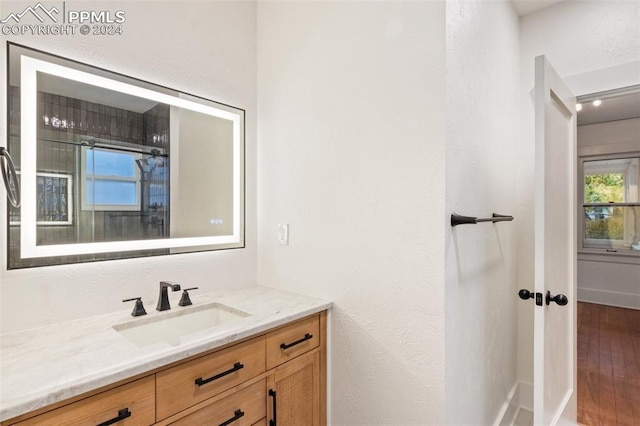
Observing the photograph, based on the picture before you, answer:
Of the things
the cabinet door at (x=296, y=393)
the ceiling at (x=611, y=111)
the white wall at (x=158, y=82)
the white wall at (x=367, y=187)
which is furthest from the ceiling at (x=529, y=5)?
the cabinet door at (x=296, y=393)

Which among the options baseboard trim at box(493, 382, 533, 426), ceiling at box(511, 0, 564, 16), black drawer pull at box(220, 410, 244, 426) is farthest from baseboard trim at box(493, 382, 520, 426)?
ceiling at box(511, 0, 564, 16)

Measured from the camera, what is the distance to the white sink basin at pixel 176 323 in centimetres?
136

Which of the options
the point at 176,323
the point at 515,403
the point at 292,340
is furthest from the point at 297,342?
the point at 515,403

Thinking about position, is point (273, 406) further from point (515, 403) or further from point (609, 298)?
point (609, 298)

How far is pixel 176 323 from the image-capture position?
1492mm

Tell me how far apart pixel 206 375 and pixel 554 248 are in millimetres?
1681

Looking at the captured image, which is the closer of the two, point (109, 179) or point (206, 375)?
point (206, 375)

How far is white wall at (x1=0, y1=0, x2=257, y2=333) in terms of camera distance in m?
1.25

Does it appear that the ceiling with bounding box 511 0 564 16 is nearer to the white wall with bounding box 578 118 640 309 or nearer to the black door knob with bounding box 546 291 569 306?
the black door knob with bounding box 546 291 569 306

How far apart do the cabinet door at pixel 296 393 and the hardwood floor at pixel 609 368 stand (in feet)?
6.06

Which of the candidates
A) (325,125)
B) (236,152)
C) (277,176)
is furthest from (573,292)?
(236,152)

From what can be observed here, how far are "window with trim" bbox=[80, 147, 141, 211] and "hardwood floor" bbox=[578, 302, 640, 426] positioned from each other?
3.00 meters

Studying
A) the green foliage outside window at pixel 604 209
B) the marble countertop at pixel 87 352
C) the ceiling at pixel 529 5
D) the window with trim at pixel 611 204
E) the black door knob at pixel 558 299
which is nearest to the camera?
the marble countertop at pixel 87 352

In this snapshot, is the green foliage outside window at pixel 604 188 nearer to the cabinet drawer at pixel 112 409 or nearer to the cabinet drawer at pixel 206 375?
the cabinet drawer at pixel 206 375
